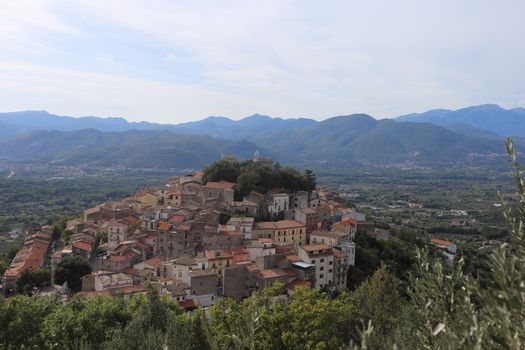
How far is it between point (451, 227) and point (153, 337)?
302ft

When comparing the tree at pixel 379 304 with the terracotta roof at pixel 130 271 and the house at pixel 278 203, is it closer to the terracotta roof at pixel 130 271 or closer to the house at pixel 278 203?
the terracotta roof at pixel 130 271

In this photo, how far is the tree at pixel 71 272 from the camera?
39406mm

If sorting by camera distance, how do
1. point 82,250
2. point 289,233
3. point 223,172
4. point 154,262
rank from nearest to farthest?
point 154,262
point 82,250
point 289,233
point 223,172

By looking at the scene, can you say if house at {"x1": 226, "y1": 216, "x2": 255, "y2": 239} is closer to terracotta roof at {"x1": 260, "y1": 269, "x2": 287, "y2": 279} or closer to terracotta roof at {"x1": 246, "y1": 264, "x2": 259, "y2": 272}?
terracotta roof at {"x1": 246, "y1": 264, "x2": 259, "y2": 272}

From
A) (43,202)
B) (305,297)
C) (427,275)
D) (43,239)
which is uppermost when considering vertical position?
(427,275)

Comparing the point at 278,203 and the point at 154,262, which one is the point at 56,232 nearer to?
the point at 154,262

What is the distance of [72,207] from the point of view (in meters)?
131

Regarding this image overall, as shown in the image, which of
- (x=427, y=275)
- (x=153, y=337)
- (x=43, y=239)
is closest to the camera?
(x=427, y=275)

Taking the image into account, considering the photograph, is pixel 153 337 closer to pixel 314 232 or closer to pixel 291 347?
pixel 291 347

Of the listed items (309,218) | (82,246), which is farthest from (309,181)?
(82,246)

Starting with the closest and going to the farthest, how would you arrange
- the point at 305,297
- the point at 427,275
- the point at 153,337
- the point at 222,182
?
the point at 427,275 → the point at 153,337 → the point at 305,297 → the point at 222,182

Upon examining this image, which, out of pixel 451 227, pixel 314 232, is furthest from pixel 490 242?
pixel 314 232

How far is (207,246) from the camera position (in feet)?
140

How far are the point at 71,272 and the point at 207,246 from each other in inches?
463
